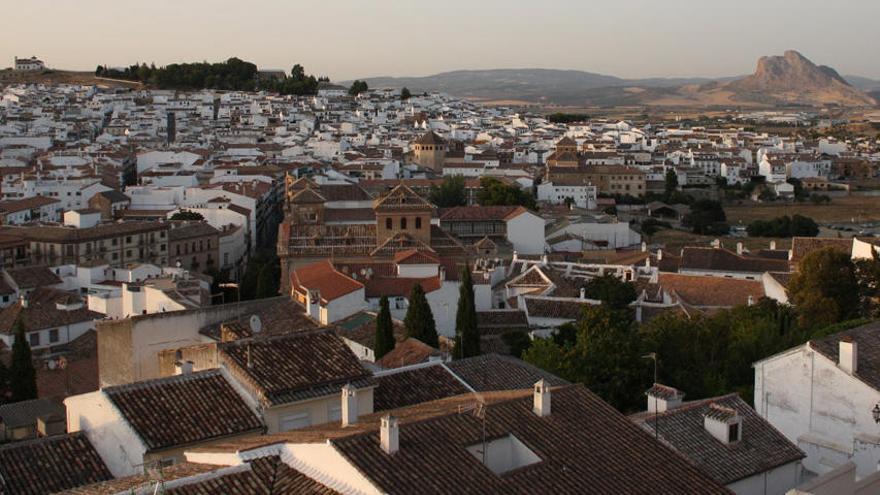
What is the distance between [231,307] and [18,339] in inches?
205

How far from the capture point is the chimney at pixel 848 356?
1173cm

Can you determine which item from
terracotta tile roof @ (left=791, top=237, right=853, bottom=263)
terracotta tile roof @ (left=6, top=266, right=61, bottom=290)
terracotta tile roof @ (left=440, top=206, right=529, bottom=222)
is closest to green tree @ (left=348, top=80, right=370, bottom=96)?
terracotta tile roof @ (left=440, top=206, right=529, bottom=222)

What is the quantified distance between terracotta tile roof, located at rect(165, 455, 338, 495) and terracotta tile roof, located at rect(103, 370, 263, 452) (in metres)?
1.89

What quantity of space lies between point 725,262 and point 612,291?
7562 millimetres

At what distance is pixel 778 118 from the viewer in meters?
145

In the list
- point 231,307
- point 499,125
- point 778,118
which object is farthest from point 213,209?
point 778,118

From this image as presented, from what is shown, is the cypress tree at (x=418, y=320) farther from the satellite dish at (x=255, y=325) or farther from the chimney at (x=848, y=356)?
the chimney at (x=848, y=356)

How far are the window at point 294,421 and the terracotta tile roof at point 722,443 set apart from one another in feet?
10.6

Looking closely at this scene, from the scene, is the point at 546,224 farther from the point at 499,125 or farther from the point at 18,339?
the point at 499,125

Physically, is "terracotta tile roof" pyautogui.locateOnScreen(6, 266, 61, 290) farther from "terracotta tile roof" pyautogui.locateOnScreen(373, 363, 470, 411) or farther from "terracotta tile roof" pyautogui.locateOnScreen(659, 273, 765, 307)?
"terracotta tile roof" pyautogui.locateOnScreen(373, 363, 470, 411)

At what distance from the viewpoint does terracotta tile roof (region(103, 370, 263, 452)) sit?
9273 millimetres

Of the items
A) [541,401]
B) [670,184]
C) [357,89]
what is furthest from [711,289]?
[357,89]

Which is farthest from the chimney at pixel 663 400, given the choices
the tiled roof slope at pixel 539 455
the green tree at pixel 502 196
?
the green tree at pixel 502 196

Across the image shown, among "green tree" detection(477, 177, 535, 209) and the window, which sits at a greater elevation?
the window
